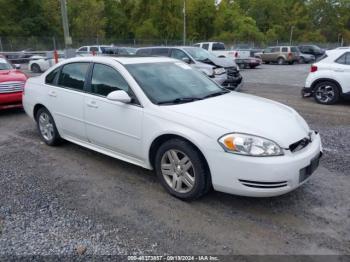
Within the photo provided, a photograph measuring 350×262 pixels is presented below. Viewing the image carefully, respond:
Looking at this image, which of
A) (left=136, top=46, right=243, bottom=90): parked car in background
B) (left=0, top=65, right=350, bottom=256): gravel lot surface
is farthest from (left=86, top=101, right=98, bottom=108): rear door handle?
(left=136, top=46, right=243, bottom=90): parked car in background

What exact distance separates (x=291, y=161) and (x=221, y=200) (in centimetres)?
97

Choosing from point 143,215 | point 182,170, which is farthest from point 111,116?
point 143,215

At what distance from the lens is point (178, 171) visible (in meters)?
3.81

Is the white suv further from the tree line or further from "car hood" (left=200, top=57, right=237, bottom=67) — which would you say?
the tree line

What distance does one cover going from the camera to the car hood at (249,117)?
3475 mm

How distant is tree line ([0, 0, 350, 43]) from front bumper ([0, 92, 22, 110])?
3967cm

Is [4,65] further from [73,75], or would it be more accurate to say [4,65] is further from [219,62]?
[219,62]

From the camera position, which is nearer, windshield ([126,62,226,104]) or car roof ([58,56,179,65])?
windshield ([126,62,226,104])

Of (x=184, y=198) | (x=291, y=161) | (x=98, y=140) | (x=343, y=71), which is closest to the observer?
(x=291, y=161)

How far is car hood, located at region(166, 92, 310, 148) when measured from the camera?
11.4 ft

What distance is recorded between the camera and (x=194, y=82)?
476 centimetres

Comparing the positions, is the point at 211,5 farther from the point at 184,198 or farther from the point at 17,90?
the point at 184,198

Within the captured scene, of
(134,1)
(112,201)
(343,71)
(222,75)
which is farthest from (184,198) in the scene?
(134,1)

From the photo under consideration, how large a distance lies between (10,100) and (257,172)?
22.6 ft
